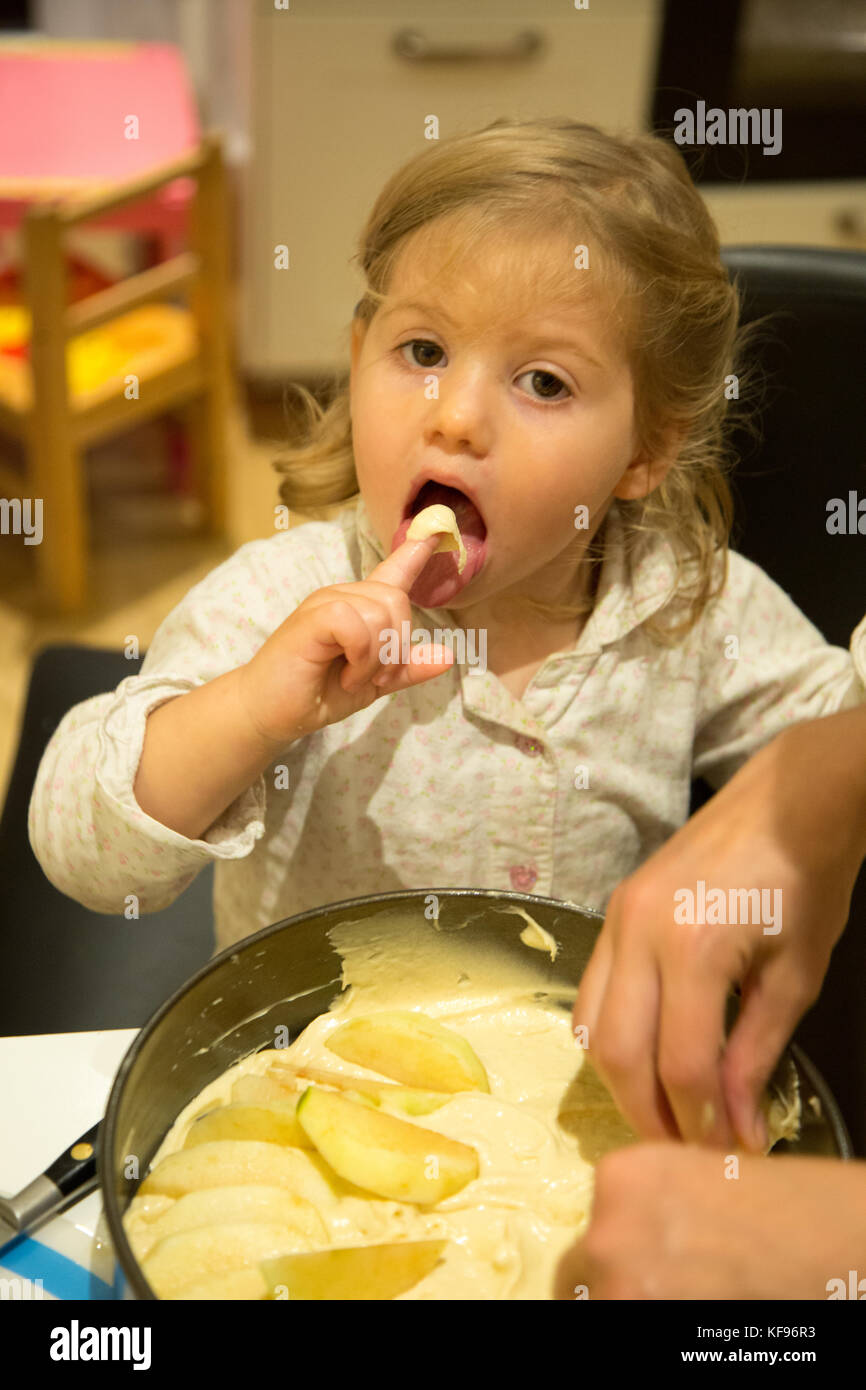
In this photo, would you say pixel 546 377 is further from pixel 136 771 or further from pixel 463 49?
pixel 463 49

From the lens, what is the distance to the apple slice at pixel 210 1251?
2.06ft

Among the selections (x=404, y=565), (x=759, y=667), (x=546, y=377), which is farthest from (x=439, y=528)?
(x=759, y=667)

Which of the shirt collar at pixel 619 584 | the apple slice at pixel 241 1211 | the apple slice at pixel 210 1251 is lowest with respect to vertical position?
the apple slice at pixel 210 1251

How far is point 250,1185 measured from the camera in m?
0.68

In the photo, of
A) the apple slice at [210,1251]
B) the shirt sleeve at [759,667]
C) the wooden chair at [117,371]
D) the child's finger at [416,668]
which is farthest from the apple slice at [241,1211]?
the wooden chair at [117,371]

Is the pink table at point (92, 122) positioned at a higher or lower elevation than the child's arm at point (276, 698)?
higher

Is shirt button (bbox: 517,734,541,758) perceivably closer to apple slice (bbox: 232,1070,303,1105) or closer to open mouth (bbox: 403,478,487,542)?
open mouth (bbox: 403,478,487,542)

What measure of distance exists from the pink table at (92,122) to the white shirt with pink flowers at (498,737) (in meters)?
1.33

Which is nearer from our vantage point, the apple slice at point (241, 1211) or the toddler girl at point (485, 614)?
the apple slice at point (241, 1211)

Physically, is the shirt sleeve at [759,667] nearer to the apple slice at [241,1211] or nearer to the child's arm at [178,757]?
the child's arm at [178,757]

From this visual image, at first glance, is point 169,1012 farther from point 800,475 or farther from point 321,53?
point 321,53

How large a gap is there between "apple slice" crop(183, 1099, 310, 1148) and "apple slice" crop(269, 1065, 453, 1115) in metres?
0.04

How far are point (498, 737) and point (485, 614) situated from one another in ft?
0.29

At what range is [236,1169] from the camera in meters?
0.69
